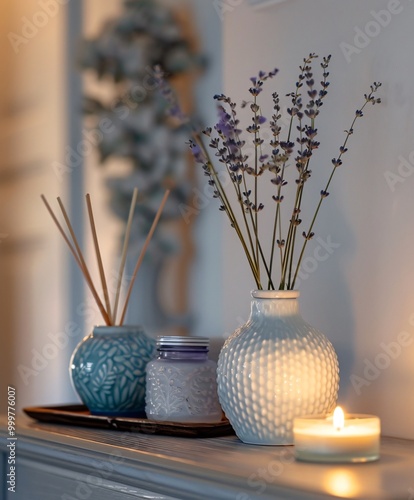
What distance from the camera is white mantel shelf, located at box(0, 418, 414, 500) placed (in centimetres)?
81

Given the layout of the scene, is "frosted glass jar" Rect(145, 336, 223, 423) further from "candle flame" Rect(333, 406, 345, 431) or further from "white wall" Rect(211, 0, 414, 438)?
"candle flame" Rect(333, 406, 345, 431)

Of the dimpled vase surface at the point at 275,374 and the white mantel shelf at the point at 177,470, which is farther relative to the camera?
the dimpled vase surface at the point at 275,374

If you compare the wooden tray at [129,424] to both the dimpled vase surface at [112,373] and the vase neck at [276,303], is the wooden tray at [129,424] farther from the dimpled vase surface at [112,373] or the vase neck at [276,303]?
the vase neck at [276,303]

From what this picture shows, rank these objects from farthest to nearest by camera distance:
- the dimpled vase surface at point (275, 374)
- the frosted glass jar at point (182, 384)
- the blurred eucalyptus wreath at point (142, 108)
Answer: the blurred eucalyptus wreath at point (142, 108), the frosted glass jar at point (182, 384), the dimpled vase surface at point (275, 374)

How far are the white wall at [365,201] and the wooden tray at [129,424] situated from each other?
20 cm

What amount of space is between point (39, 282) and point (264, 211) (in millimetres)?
779

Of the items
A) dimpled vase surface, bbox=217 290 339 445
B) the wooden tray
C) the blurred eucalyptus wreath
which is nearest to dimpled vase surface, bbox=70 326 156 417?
the wooden tray

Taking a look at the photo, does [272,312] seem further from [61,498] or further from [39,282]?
[39,282]

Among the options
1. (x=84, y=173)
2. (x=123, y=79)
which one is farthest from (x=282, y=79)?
(x=84, y=173)

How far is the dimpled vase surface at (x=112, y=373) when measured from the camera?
1289mm

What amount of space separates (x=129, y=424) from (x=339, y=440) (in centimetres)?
38

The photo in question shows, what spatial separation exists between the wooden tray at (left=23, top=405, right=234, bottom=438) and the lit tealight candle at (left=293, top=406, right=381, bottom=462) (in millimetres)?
218

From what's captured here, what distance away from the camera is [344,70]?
1.21 meters

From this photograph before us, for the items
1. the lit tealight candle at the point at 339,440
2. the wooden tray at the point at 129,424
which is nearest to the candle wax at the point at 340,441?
the lit tealight candle at the point at 339,440
